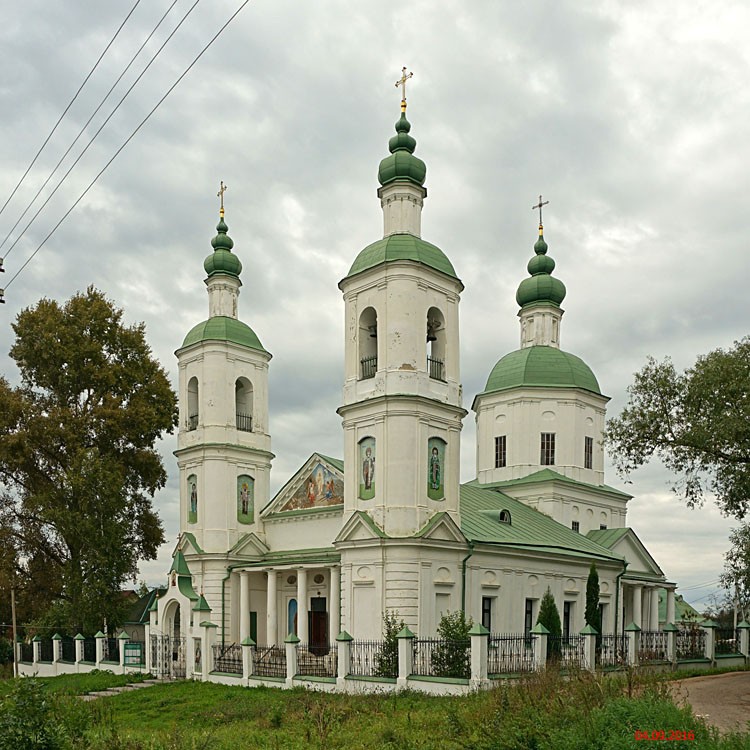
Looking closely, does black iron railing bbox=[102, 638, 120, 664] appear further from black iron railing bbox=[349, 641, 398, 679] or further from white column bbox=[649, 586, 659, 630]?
white column bbox=[649, 586, 659, 630]

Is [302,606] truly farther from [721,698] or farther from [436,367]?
[721,698]

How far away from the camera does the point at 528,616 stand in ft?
91.4

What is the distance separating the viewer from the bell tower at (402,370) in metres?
23.8

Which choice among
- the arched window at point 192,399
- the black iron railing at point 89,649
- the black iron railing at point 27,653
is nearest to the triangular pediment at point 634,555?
the arched window at point 192,399

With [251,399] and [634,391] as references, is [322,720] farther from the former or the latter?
[251,399]

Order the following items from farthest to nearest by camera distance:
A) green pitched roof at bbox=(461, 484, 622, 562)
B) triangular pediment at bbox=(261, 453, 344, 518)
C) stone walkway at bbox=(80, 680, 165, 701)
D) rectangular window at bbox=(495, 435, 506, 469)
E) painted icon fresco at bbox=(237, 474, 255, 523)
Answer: rectangular window at bbox=(495, 435, 506, 469)
painted icon fresco at bbox=(237, 474, 255, 523)
triangular pediment at bbox=(261, 453, 344, 518)
green pitched roof at bbox=(461, 484, 622, 562)
stone walkway at bbox=(80, 680, 165, 701)

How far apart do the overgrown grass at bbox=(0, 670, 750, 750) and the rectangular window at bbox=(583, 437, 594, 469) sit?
1944 centimetres

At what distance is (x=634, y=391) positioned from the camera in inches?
863

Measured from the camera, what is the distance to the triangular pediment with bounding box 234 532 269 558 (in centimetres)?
3012

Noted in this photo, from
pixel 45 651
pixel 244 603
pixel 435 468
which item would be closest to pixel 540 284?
pixel 435 468

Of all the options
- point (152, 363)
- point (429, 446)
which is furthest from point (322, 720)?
point (152, 363)

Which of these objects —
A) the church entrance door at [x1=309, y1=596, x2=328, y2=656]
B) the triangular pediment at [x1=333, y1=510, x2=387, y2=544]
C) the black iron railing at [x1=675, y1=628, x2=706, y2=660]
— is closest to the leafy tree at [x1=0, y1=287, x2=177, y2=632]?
the church entrance door at [x1=309, y1=596, x2=328, y2=656]

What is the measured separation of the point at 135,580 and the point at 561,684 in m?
23.0

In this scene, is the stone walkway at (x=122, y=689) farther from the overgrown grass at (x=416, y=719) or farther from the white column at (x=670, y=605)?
the white column at (x=670, y=605)
